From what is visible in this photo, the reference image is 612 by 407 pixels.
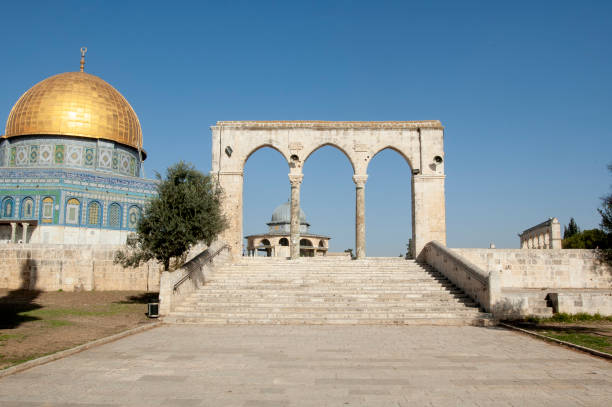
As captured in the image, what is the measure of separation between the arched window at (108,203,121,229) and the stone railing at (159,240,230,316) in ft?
58.6

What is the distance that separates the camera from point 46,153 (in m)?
38.3

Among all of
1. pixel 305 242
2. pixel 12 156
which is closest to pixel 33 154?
pixel 12 156

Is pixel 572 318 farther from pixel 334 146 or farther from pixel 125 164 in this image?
pixel 125 164

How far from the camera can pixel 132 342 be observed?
10.3 metres

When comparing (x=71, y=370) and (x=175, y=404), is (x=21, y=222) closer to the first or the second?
(x=71, y=370)

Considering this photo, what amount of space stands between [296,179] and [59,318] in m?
11.4

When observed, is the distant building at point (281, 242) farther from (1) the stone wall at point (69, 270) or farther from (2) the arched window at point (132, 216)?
(1) the stone wall at point (69, 270)

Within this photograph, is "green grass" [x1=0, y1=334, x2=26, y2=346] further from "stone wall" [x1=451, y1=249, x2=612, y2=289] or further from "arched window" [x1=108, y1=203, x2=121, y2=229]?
"arched window" [x1=108, y1=203, x2=121, y2=229]

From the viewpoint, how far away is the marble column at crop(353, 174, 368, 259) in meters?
21.7

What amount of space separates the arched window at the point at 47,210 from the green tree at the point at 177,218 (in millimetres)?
19116

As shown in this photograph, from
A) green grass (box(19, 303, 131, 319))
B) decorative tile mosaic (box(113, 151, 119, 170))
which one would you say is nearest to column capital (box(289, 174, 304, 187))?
green grass (box(19, 303, 131, 319))

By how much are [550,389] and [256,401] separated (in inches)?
146

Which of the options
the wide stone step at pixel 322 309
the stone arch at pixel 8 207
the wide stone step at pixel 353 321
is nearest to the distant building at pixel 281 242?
the stone arch at pixel 8 207

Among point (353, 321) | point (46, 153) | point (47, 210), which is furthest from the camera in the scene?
point (46, 153)
